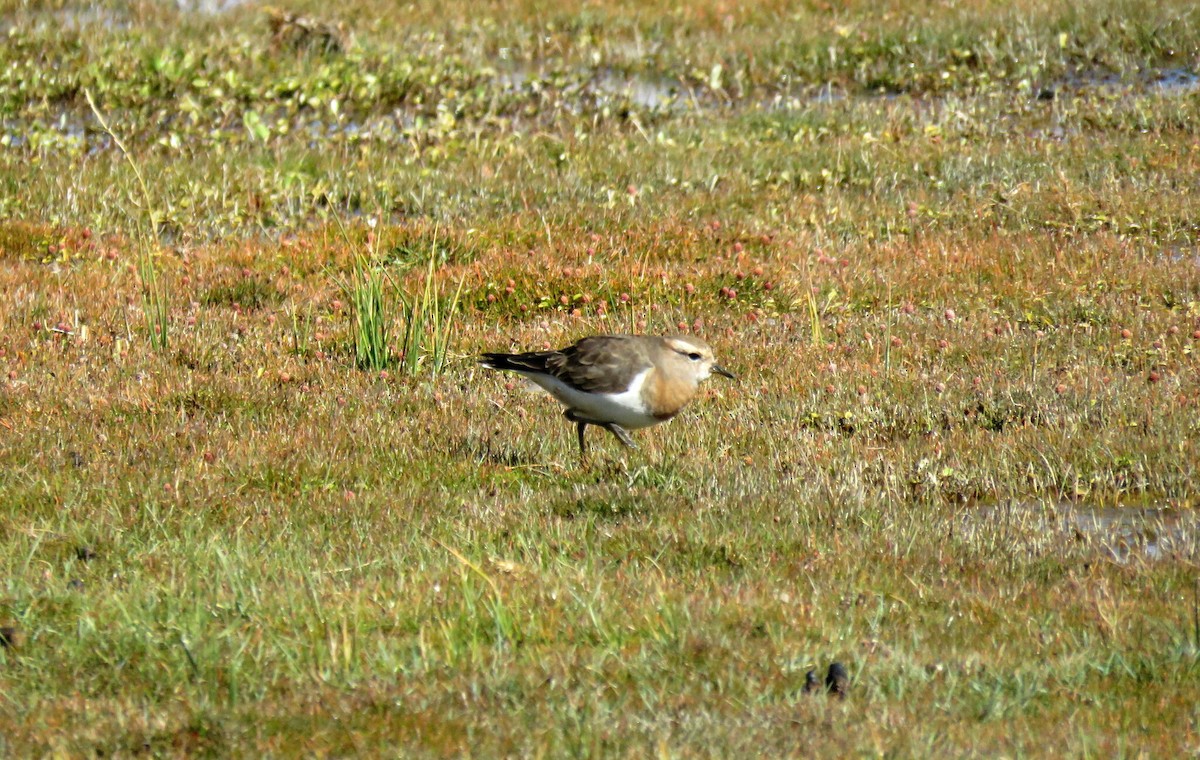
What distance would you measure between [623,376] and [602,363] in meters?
0.19

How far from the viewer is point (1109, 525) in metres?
7.03

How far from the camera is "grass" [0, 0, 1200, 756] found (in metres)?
5.04

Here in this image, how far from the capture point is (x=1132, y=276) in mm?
11555

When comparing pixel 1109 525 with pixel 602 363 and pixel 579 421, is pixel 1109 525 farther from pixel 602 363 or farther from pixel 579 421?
pixel 579 421

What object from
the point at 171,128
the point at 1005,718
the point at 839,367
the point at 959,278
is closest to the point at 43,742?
the point at 1005,718

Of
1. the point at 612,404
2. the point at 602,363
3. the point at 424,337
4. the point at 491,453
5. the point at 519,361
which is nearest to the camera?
the point at 612,404

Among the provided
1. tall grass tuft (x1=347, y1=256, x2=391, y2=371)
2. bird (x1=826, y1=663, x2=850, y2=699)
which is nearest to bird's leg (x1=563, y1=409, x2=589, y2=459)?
tall grass tuft (x1=347, y1=256, x2=391, y2=371)

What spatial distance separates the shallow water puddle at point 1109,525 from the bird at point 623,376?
1.73 m

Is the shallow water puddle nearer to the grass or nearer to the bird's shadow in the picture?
the grass

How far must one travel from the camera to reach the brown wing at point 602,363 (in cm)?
778

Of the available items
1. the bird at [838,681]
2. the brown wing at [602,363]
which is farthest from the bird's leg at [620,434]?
the bird at [838,681]

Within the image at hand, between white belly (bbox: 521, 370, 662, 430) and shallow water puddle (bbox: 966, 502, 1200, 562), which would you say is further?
white belly (bbox: 521, 370, 662, 430)

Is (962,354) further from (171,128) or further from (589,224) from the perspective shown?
(171,128)

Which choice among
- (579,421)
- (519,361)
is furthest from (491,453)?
(519,361)
